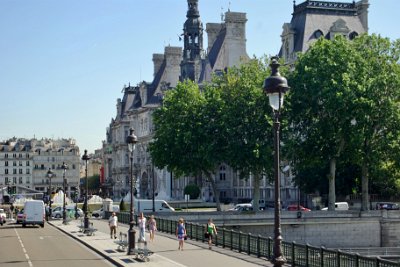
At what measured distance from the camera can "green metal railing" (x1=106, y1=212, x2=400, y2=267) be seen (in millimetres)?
24062

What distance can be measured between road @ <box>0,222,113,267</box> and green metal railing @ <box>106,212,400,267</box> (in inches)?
252

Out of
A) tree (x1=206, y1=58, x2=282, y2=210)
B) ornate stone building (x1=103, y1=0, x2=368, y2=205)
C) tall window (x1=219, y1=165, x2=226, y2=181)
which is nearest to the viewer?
tree (x1=206, y1=58, x2=282, y2=210)

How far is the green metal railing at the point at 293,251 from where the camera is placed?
2406 centimetres

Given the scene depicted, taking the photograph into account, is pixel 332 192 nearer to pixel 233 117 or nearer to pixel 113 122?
pixel 233 117

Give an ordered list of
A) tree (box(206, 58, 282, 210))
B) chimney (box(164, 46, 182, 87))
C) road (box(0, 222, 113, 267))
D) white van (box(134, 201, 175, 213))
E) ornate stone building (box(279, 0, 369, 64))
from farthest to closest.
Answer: chimney (box(164, 46, 182, 87))
ornate stone building (box(279, 0, 369, 64))
white van (box(134, 201, 175, 213))
tree (box(206, 58, 282, 210))
road (box(0, 222, 113, 267))

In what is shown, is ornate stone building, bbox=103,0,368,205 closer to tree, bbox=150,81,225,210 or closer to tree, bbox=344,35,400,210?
tree, bbox=150,81,225,210

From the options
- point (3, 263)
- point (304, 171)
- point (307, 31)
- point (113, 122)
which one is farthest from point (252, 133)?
point (113, 122)

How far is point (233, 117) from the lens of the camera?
2598 inches

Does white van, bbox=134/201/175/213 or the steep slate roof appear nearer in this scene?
white van, bbox=134/201/175/213

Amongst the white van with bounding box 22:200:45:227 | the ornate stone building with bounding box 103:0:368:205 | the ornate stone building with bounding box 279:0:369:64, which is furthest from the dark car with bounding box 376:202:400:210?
the white van with bounding box 22:200:45:227

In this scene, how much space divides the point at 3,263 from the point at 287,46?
60661 millimetres

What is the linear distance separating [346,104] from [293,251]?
33.5 m

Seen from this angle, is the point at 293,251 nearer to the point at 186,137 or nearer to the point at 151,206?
the point at 186,137

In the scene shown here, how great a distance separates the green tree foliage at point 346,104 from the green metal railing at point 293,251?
22527 mm
